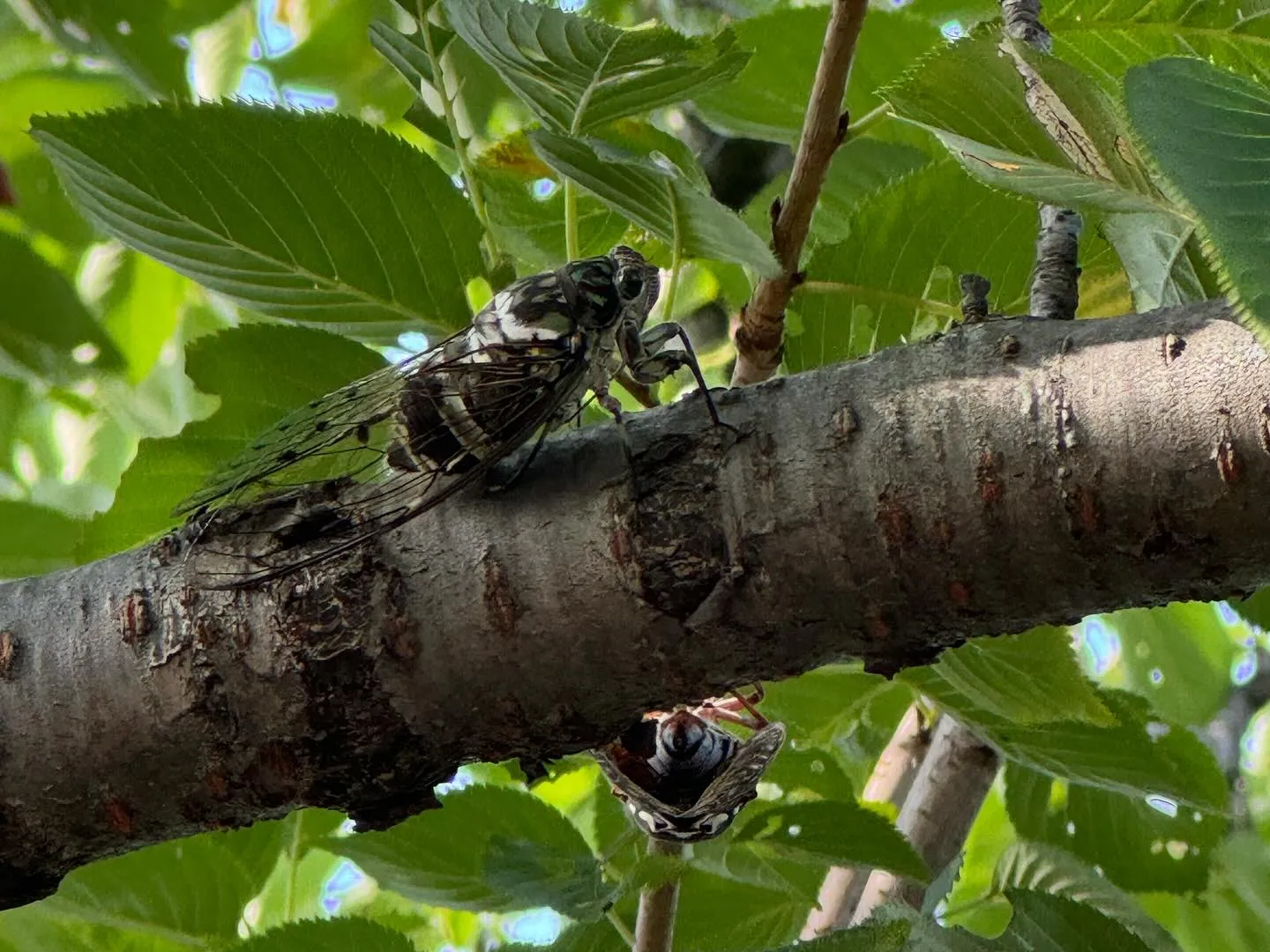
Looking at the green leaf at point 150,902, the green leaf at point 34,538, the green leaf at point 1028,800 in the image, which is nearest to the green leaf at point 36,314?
the green leaf at point 34,538

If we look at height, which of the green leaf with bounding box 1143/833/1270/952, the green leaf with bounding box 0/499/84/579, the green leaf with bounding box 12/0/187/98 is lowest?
the green leaf with bounding box 1143/833/1270/952

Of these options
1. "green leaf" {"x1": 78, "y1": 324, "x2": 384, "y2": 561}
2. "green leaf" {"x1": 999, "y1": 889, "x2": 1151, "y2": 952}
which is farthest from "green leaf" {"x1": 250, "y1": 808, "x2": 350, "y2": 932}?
"green leaf" {"x1": 999, "y1": 889, "x2": 1151, "y2": 952}

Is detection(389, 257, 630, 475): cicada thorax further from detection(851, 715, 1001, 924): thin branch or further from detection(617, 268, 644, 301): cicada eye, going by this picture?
detection(851, 715, 1001, 924): thin branch

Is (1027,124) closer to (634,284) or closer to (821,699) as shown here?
(634,284)

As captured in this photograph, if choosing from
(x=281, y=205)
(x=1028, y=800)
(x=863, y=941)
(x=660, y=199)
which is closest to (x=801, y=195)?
(x=660, y=199)

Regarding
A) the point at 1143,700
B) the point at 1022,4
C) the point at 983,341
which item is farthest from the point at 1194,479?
the point at 1143,700

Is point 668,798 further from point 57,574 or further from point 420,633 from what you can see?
point 57,574
